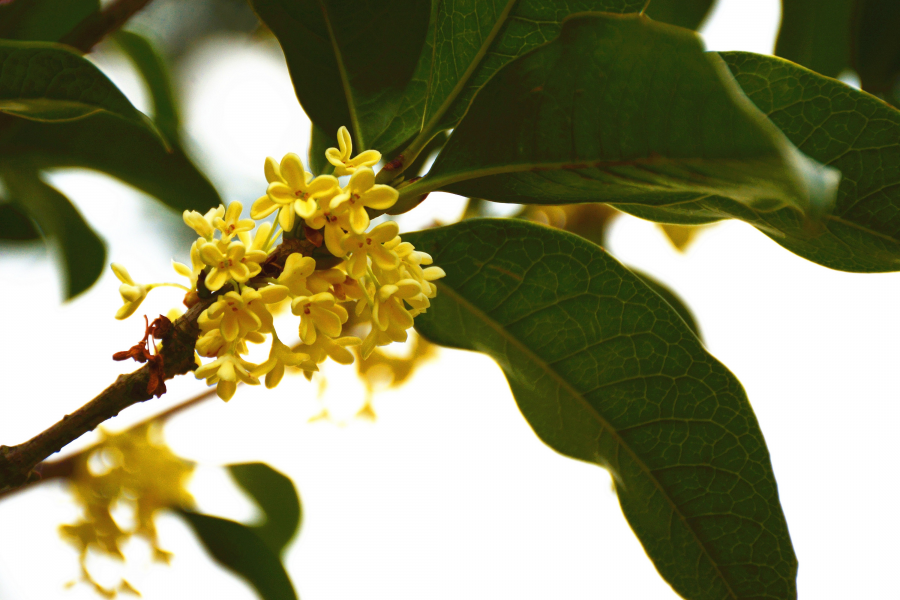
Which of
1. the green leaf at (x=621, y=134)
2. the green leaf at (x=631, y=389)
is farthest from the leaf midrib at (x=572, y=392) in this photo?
the green leaf at (x=621, y=134)

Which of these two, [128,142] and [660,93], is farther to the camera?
[128,142]

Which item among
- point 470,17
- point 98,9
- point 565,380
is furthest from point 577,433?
point 98,9

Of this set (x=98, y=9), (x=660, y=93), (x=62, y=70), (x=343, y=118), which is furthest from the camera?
(x=98, y=9)

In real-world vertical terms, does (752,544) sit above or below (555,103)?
below

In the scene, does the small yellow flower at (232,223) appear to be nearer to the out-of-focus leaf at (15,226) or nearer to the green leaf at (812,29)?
the out-of-focus leaf at (15,226)

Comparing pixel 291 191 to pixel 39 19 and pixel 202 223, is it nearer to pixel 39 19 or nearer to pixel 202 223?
pixel 202 223

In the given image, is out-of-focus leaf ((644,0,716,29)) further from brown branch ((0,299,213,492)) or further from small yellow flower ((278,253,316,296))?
brown branch ((0,299,213,492))

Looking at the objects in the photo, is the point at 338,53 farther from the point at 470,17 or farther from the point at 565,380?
the point at 565,380

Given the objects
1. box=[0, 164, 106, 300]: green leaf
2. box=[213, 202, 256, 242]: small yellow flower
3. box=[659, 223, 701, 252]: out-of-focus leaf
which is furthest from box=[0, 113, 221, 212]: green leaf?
box=[659, 223, 701, 252]: out-of-focus leaf
